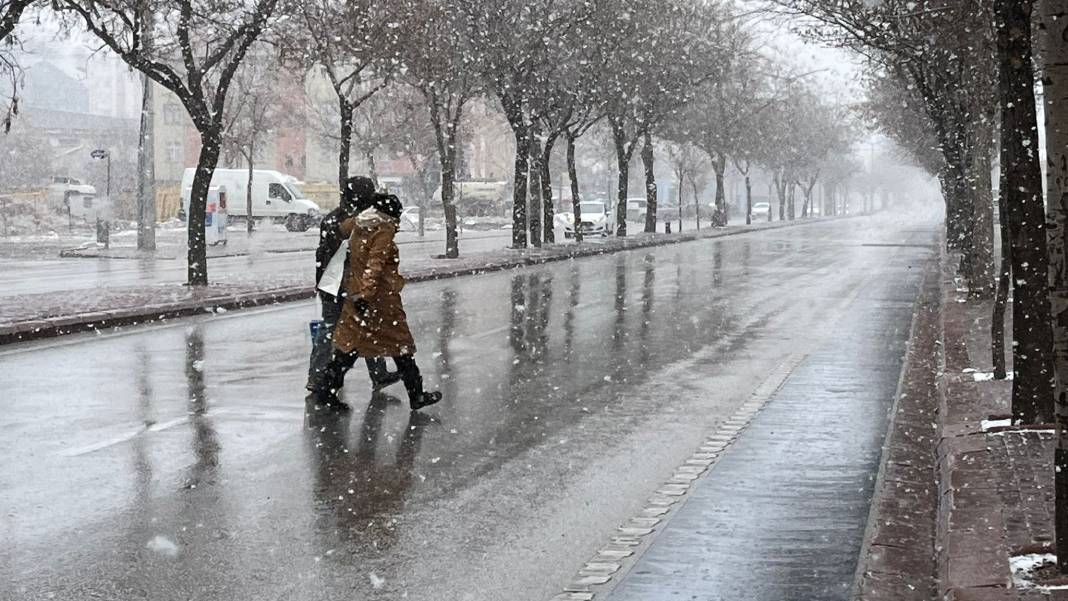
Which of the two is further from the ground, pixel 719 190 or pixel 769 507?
pixel 719 190

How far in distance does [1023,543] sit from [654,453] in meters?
3.18

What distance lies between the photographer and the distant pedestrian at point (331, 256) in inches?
400

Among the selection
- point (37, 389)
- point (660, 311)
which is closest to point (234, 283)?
point (660, 311)

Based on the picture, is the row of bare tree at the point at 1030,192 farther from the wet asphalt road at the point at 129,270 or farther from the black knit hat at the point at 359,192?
the wet asphalt road at the point at 129,270

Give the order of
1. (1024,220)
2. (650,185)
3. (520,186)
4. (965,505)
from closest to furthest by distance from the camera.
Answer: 1. (965,505)
2. (1024,220)
3. (520,186)
4. (650,185)

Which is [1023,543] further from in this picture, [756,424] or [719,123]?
[719,123]

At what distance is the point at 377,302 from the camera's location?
973 centimetres

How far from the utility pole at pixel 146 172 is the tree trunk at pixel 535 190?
10.7 meters

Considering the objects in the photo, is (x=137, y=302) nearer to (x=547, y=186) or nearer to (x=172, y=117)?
(x=547, y=186)

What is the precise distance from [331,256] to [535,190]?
3205 cm

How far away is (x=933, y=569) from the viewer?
5.73m

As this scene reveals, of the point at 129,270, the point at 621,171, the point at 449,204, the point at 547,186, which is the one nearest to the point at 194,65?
the point at 129,270

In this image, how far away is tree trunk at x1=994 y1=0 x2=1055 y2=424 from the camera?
24.6 ft

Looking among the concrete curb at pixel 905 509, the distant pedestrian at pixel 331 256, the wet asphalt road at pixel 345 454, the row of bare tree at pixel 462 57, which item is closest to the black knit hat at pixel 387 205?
the distant pedestrian at pixel 331 256
